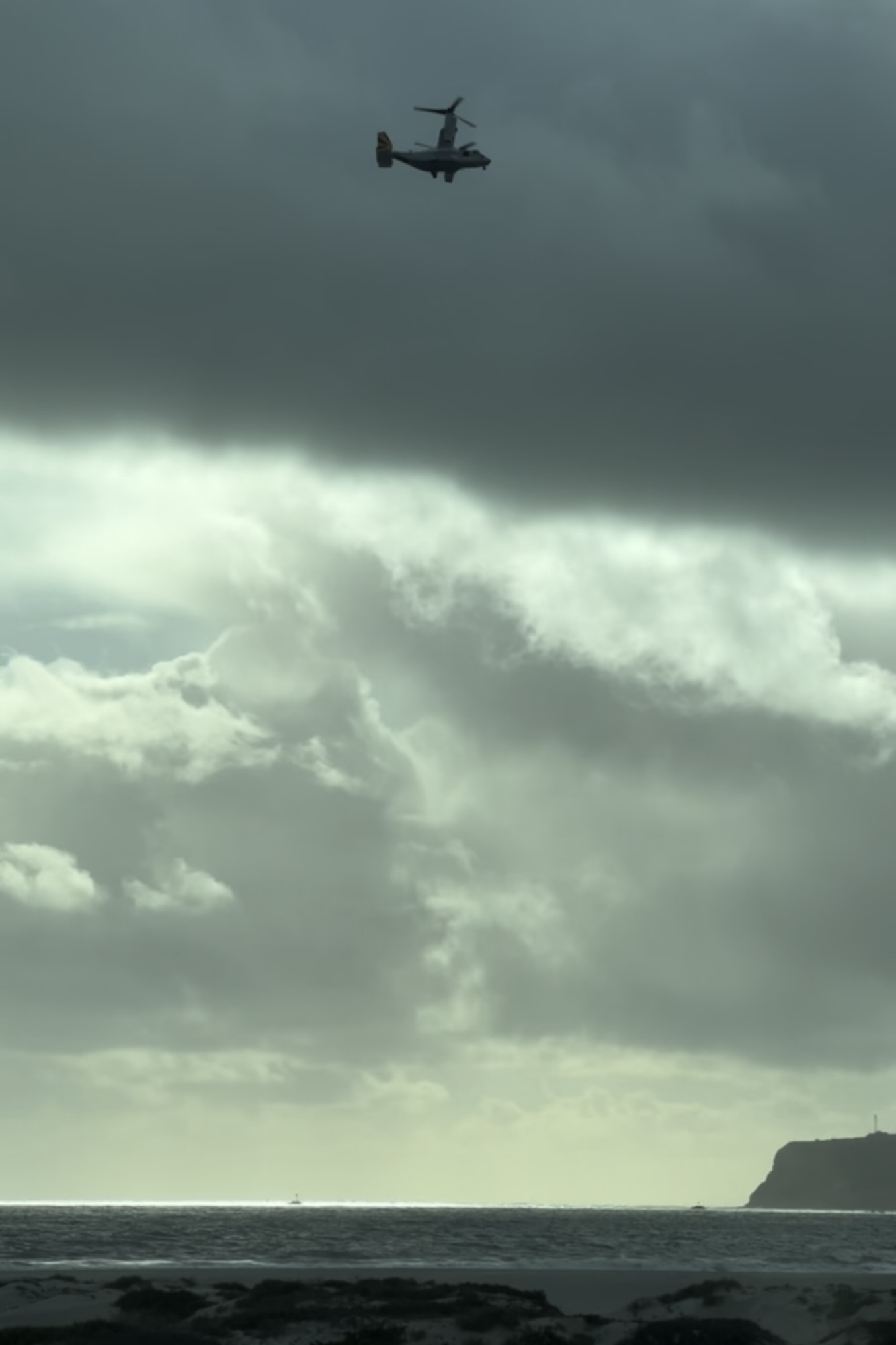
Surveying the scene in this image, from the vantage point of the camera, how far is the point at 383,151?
140 m

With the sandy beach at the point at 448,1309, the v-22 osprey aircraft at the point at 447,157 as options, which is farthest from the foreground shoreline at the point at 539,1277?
the v-22 osprey aircraft at the point at 447,157

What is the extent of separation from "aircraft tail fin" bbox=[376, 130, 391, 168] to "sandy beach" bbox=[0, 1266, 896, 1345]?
293 feet

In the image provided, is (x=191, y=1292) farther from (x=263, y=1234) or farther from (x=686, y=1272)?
(x=263, y=1234)

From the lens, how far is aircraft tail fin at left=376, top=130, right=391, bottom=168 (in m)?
139

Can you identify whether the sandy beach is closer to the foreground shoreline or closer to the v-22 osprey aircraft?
the foreground shoreline

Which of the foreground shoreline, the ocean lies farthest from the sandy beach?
the ocean

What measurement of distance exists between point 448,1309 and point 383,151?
323 ft

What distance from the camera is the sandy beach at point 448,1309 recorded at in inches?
2675

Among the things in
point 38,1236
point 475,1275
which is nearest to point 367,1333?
point 475,1275

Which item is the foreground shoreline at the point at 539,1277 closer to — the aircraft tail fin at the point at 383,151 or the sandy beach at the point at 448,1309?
the sandy beach at the point at 448,1309

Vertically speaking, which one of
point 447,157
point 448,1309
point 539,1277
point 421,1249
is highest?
point 447,157

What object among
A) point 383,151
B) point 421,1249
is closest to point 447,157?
point 383,151

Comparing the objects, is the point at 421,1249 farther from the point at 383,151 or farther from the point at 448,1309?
the point at 383,151

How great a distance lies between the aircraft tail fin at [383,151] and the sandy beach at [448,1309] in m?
89.3
